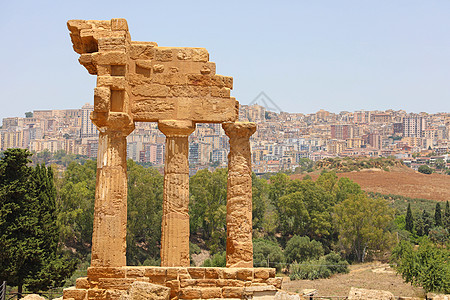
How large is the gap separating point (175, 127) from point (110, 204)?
295 centimetres

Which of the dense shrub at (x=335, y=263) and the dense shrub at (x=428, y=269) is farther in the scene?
the dense shrub at (x=335, y=263)

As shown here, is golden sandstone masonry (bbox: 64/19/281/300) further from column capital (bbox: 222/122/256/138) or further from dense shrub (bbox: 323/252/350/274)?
dense shrub (bbox: 323/252/350/274)

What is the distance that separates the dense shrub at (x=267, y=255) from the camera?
183 ft

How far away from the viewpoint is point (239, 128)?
17.4m

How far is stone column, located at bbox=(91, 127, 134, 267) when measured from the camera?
16.1 m

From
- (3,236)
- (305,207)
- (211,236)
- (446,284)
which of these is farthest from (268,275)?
(305,207)

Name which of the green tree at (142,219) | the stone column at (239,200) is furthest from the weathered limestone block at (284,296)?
the green tree at (142,219)

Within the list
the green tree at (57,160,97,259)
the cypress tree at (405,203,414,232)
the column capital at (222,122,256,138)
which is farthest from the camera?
the cypress tree at (405,203,414,232)

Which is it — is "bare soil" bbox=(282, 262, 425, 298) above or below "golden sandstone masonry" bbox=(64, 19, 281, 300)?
below

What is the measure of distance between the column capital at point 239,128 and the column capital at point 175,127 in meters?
1.13

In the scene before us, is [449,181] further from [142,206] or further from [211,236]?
[142,206]

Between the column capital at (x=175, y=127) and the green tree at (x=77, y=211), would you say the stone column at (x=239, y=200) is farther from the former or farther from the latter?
the green tree at (x=77, y=211)

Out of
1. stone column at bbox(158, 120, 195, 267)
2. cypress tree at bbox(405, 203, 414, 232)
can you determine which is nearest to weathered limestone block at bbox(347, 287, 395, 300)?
stone column at bbox(158, 120, 195, 267)

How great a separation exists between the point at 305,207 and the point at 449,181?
84648 mm
